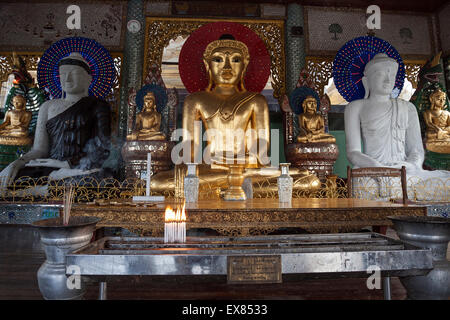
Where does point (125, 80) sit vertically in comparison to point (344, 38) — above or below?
below

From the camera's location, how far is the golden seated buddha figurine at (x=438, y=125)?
13.3 ft

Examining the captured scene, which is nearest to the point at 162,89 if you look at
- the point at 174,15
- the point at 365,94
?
the point at 174,15

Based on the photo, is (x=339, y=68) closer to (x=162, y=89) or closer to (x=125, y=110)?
(x=162, y=89)

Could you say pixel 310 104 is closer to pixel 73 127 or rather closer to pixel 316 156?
pixel 316 156

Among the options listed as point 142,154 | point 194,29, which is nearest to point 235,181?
point 142,154

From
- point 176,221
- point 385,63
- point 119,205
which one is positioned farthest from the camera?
point 385,63

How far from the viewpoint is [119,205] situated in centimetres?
183

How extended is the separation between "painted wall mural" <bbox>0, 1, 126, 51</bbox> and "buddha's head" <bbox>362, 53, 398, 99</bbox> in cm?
368

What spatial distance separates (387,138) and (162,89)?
10.3ft

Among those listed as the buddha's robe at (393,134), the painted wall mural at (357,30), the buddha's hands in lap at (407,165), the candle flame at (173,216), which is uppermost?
the painted wall mural at (357,30)

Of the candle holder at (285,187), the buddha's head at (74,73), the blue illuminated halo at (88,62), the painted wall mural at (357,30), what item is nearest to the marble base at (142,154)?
the buddha's head at (74,73)

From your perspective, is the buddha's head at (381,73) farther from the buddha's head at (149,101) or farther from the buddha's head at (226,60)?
the buddha's head at (149,101)
